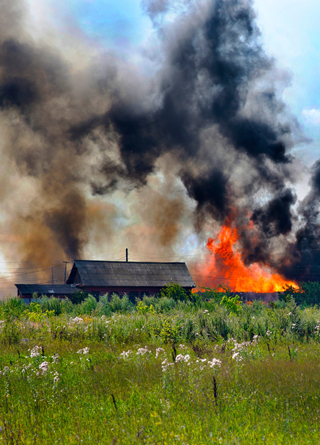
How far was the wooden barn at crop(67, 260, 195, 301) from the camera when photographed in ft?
136

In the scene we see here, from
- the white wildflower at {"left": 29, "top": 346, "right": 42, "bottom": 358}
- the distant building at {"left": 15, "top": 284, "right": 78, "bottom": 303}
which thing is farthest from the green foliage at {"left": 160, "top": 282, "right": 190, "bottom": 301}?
the white wildflower at {"left": 29, "top": 346, "right": 42, "bottom": 358}

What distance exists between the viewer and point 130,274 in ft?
146

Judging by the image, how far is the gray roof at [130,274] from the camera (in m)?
41.8

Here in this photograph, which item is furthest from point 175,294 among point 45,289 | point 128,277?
point 45,289

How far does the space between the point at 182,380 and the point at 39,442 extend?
2625 mm

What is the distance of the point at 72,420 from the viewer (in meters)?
5.20

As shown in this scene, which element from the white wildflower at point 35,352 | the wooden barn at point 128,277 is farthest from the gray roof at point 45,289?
the white wildflower at point 35,352

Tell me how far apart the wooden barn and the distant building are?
183 centimetres

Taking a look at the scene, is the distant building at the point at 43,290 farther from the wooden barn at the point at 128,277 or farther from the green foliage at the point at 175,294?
the green foliage at the point at 175,294

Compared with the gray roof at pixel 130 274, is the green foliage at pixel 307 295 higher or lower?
lower

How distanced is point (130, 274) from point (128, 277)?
65 cm

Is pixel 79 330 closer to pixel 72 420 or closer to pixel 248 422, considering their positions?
pixel 72 420

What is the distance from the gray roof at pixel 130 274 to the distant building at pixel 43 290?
159 centimetres

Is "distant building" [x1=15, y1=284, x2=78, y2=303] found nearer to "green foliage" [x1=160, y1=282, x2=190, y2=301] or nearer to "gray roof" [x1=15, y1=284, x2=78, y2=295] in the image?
"gray roof" [x1=15, y1=284, x2=78, y2=295]
